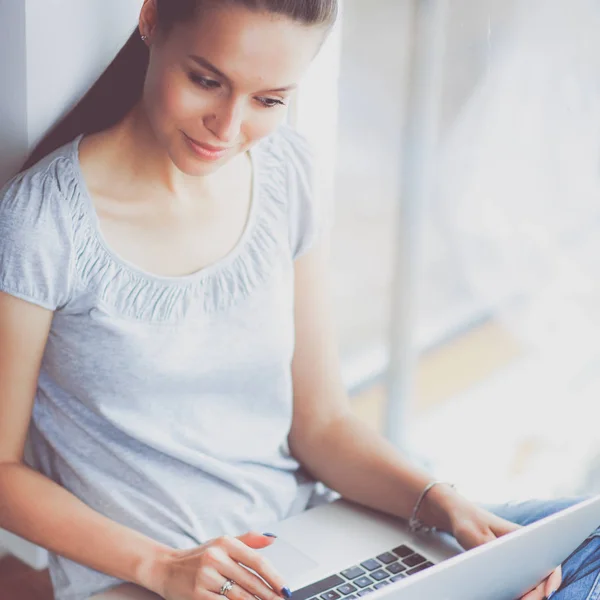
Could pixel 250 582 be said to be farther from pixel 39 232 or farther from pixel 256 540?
pixel 39 232

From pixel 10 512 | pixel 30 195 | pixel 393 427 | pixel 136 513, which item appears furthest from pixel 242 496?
pixel 393 427

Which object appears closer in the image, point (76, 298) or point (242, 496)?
point (76, 298)

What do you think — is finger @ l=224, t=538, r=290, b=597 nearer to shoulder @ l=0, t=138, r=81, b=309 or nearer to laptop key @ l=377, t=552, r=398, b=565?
laptop key @ l=377, t=552, r=398, b=565

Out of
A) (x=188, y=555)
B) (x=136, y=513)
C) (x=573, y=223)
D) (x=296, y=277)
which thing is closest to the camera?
(x=188, y=555)

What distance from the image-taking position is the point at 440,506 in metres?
1.08

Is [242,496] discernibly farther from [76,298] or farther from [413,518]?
[76,298]

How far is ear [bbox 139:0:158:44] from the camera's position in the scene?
3.07 feet

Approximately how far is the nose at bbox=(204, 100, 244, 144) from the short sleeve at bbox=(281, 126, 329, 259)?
25 cm

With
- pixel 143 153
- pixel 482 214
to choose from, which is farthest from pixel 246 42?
pixel 482 214

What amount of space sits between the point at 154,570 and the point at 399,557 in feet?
1.02

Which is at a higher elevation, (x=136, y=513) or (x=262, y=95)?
(x=262, y=95)

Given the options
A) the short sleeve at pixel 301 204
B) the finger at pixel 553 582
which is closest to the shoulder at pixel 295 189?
the short sleeve at pixel 301 204

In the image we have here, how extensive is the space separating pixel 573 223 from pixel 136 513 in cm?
115

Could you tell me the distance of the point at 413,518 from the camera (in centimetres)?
111
